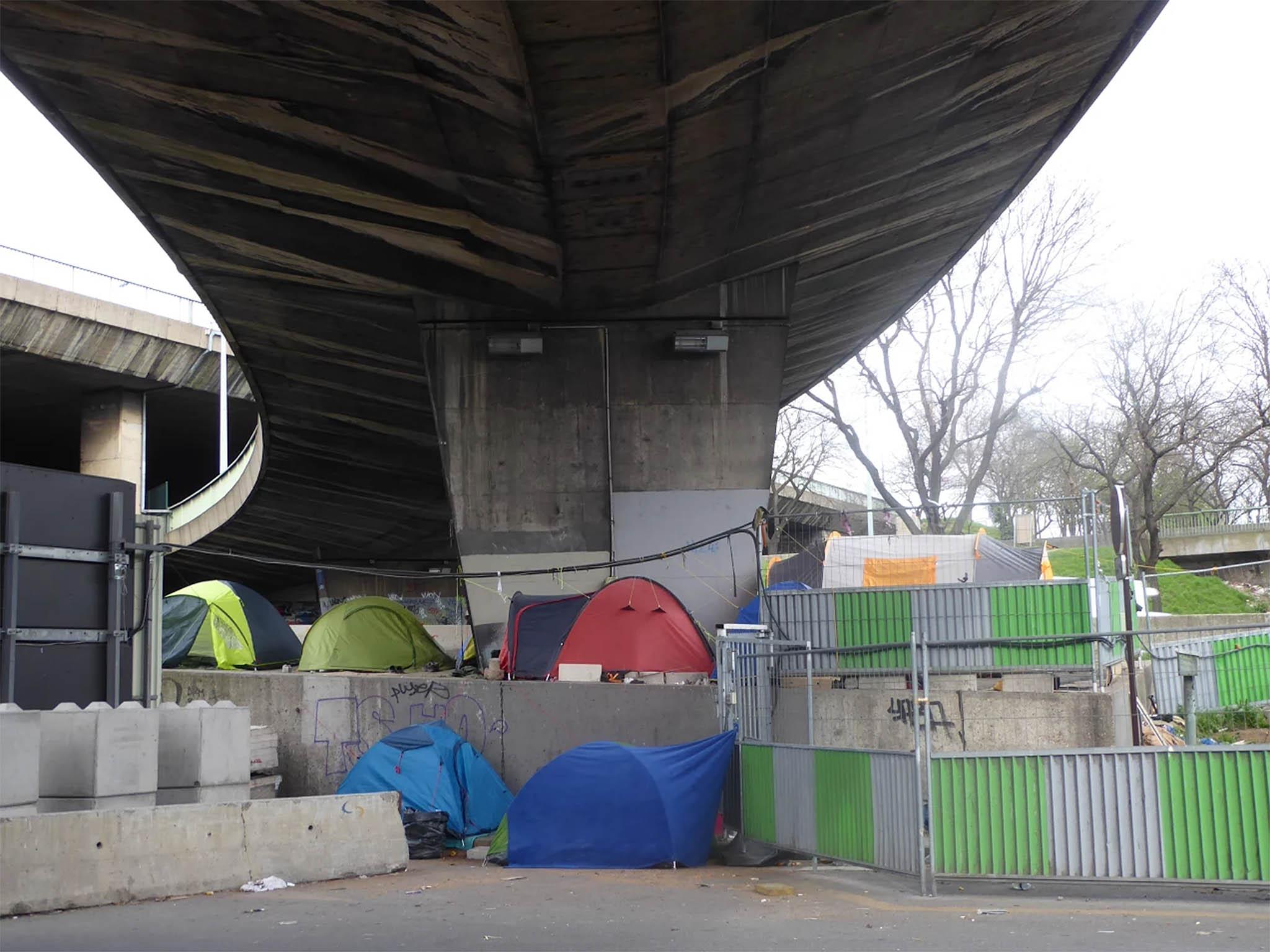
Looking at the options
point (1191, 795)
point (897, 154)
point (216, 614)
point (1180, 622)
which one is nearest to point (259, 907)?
point (1191, 795)

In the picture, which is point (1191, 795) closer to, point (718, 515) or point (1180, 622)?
point (718, 515)

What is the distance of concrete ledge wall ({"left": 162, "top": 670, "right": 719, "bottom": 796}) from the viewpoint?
1495cm

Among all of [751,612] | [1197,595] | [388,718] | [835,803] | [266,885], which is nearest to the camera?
[266,885]

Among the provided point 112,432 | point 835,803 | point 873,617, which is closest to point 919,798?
point 835,803

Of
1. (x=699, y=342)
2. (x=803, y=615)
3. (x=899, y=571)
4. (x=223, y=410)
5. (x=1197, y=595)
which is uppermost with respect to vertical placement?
(x=223, y=410)

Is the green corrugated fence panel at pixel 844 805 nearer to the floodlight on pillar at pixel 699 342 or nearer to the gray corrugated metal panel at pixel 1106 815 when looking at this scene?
the gray corrugated metal panel at pixel 1106 815

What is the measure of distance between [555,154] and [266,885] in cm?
824

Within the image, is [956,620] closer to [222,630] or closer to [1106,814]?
[1106,814]

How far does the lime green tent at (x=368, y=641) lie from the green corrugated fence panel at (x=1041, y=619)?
35.6ft

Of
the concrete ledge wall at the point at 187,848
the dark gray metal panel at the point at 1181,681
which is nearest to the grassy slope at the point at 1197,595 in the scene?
the dark gray metal panel at the point at 1181,681

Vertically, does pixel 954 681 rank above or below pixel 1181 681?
above

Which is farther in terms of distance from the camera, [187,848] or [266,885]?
[266,885]

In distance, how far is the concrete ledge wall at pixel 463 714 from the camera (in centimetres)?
1495

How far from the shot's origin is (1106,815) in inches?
355
